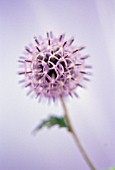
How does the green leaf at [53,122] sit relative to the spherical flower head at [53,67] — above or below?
below

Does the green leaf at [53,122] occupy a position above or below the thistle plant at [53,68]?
below

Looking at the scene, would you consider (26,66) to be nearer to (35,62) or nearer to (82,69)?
(35,62)

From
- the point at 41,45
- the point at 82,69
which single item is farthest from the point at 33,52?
the point at 82,69

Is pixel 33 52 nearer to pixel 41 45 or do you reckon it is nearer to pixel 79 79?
pixel 41 45

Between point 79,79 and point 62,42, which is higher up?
point 62,42

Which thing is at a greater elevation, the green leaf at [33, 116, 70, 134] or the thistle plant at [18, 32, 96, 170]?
the thistle plant at [18, 32, 96, 170]

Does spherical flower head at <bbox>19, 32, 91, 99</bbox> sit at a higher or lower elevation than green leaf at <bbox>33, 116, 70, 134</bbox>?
higher
